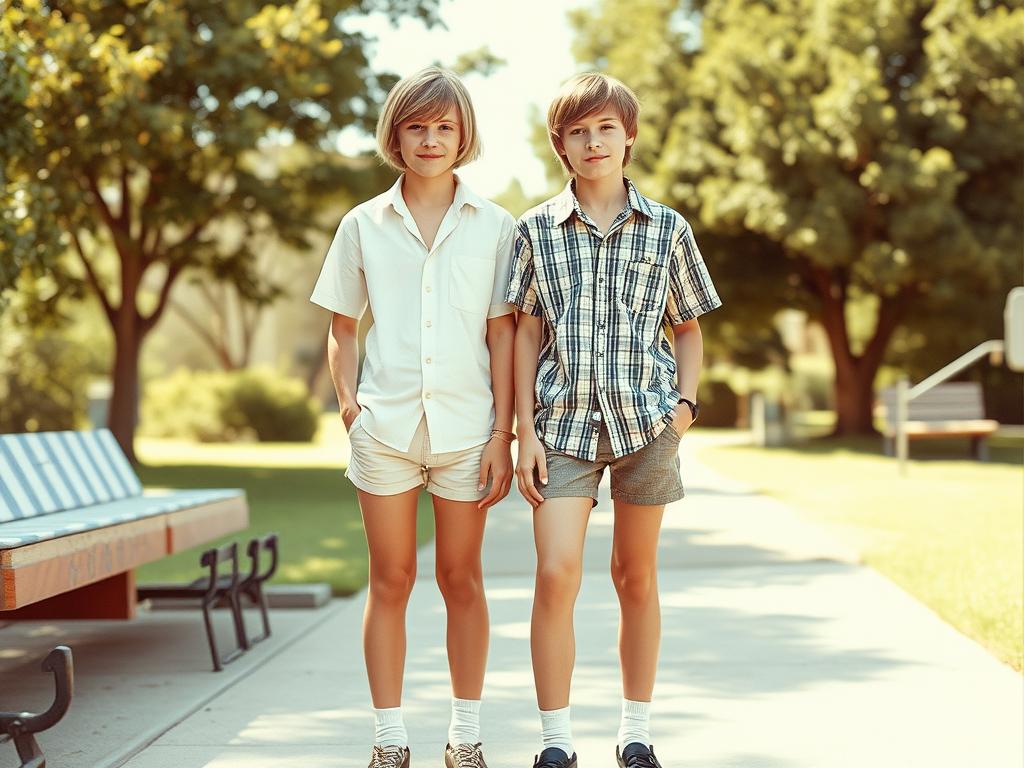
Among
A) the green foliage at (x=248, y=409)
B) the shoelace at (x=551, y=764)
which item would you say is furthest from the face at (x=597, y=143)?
the green foliage at (x=248, y=409)

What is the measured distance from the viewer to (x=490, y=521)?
11.4m

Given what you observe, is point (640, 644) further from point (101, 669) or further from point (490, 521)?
point (490, 521)

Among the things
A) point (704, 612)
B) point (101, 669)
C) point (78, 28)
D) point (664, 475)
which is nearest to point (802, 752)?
point (664, 475)

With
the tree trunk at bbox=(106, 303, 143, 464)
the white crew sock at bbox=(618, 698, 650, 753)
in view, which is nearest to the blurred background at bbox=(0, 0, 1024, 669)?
the tree trunk at bbox=(106, 303, 143, 464)

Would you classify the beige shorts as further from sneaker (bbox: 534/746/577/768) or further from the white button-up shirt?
sneaker (bbox: 534/746/577/768)

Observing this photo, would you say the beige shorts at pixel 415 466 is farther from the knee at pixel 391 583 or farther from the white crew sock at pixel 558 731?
the white crew sock at pixel 558 731

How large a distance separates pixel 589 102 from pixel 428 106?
455 mm

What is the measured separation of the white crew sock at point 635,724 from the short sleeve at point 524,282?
46.9 inches

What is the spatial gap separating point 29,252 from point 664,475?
504cm

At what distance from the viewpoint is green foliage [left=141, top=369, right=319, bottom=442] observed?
2841cm

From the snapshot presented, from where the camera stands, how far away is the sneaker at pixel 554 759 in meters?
3.55

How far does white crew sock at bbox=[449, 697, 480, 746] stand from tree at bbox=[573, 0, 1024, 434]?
17400mm

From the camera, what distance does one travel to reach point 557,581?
358 centimetres

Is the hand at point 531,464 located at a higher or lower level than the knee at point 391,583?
higher
